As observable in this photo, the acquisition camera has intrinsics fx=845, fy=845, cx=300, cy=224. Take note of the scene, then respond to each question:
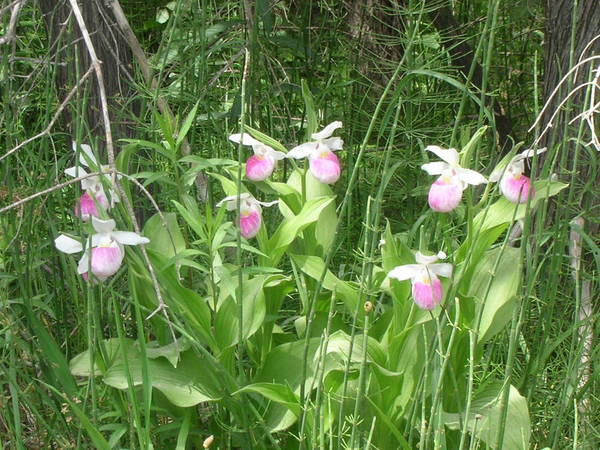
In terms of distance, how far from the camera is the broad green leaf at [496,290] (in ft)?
4.50

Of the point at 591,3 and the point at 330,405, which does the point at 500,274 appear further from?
the point at 591,3

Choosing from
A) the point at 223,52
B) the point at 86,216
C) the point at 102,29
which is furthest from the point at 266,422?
the point at 223,52

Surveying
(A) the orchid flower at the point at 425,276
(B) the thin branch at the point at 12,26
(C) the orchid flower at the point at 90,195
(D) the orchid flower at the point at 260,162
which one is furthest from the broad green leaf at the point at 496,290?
(B) the thin branch at the point at 12,26

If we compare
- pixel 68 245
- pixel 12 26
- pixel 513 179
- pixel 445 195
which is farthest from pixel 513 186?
pixel 12 26

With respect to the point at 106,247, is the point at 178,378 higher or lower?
lower

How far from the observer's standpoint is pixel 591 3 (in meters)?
1.95

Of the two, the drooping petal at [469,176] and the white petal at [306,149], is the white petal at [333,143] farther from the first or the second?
the drooping petal at [469,176]

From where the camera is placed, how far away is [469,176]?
51.6 inches

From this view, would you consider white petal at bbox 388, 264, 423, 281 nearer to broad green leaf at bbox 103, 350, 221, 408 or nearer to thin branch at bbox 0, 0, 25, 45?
broad green leaf at bbox 103, 350, 221, 408

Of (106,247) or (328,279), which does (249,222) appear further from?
(106,247)

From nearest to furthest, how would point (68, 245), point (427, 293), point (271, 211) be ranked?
point (427, 293) < point (68, 245) < point (271, 211)

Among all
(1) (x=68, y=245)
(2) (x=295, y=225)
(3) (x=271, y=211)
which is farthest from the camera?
(3) (x=271, y=211)

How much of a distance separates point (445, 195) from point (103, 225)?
516 mm

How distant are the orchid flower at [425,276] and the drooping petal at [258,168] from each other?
31 cm
